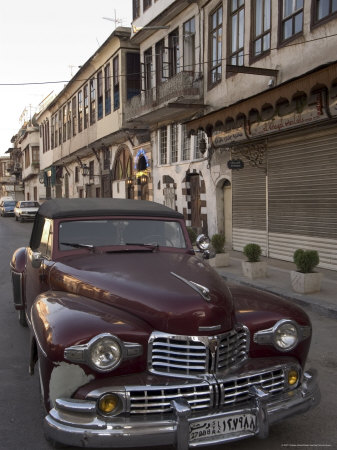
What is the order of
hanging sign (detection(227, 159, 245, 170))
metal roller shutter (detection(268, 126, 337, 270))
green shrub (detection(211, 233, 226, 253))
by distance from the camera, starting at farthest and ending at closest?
1. hanging sign (detection(227, 159, 245, 170))
2. green shrub (detection(211, 233, 226, 253))
3. metal roller shutter (detection(268, 126, 337, 270))

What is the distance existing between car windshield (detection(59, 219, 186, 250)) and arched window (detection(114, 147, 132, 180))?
21213mm

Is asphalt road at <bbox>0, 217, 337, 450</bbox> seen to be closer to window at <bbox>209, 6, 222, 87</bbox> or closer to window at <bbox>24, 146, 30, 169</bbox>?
window at <bbox>209, 6, 222, 87</bbox>

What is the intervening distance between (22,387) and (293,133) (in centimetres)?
976

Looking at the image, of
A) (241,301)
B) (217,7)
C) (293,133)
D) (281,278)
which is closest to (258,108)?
(293,133)

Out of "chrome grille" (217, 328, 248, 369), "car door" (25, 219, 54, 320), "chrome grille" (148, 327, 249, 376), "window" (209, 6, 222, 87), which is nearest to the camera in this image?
"chrome grille" (148, 327, 249, 376)


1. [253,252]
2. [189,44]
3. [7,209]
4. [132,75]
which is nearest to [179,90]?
[189,44]

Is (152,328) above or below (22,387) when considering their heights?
above

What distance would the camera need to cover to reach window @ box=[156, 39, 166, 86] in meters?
20.1

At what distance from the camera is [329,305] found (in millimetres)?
7137

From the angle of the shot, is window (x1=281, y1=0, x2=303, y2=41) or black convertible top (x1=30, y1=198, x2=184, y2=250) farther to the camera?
window (x1=281, y1=0, x2=303, y2=41)

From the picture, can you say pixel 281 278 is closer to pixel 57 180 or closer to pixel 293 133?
pixel 293 133

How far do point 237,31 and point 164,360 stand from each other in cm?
1398

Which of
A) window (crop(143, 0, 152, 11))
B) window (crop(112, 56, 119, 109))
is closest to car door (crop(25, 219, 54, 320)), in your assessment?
window (crop(143, 0, 152, 11))

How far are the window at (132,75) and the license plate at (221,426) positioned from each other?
22861 millimetres
